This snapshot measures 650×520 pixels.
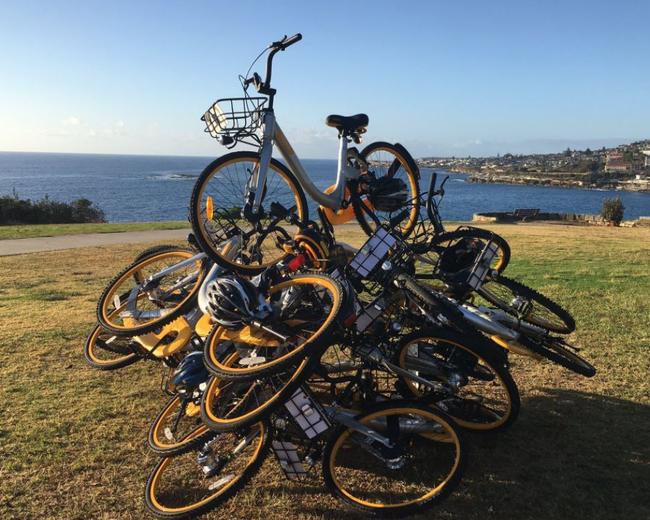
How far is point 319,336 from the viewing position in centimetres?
330

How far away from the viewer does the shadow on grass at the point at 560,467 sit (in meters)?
3.74

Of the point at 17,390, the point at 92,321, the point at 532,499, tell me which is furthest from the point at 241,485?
the point at 92,321

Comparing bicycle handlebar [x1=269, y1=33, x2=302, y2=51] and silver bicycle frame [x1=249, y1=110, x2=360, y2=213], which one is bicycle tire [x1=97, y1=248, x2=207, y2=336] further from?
bicycle handlebar [x1=269, y1=33, x2=302, y2=51]

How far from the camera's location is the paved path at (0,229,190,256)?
17000 mm

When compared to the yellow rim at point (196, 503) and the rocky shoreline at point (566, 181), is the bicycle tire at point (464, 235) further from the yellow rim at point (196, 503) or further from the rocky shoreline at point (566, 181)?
the rocky shoreline at point (566, 181)

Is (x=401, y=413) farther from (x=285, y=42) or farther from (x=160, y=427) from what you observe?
(x=285, y=42)

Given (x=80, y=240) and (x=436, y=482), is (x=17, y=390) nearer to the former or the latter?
(x=436, y=482)

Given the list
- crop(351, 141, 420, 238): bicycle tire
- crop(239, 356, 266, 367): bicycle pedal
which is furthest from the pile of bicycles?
crop(351, 141, 420, 238): bicycle tire

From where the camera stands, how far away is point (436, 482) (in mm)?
4047

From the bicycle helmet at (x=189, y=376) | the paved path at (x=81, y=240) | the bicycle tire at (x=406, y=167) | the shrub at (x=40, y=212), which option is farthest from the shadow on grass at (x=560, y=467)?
the shrub at (x=40, y=212)

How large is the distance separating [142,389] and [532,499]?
414 cm

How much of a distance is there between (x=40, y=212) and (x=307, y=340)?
32551mm

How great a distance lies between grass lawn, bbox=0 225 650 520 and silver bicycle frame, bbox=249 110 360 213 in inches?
94.5

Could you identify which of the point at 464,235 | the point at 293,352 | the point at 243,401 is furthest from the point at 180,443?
the point at 464,235
